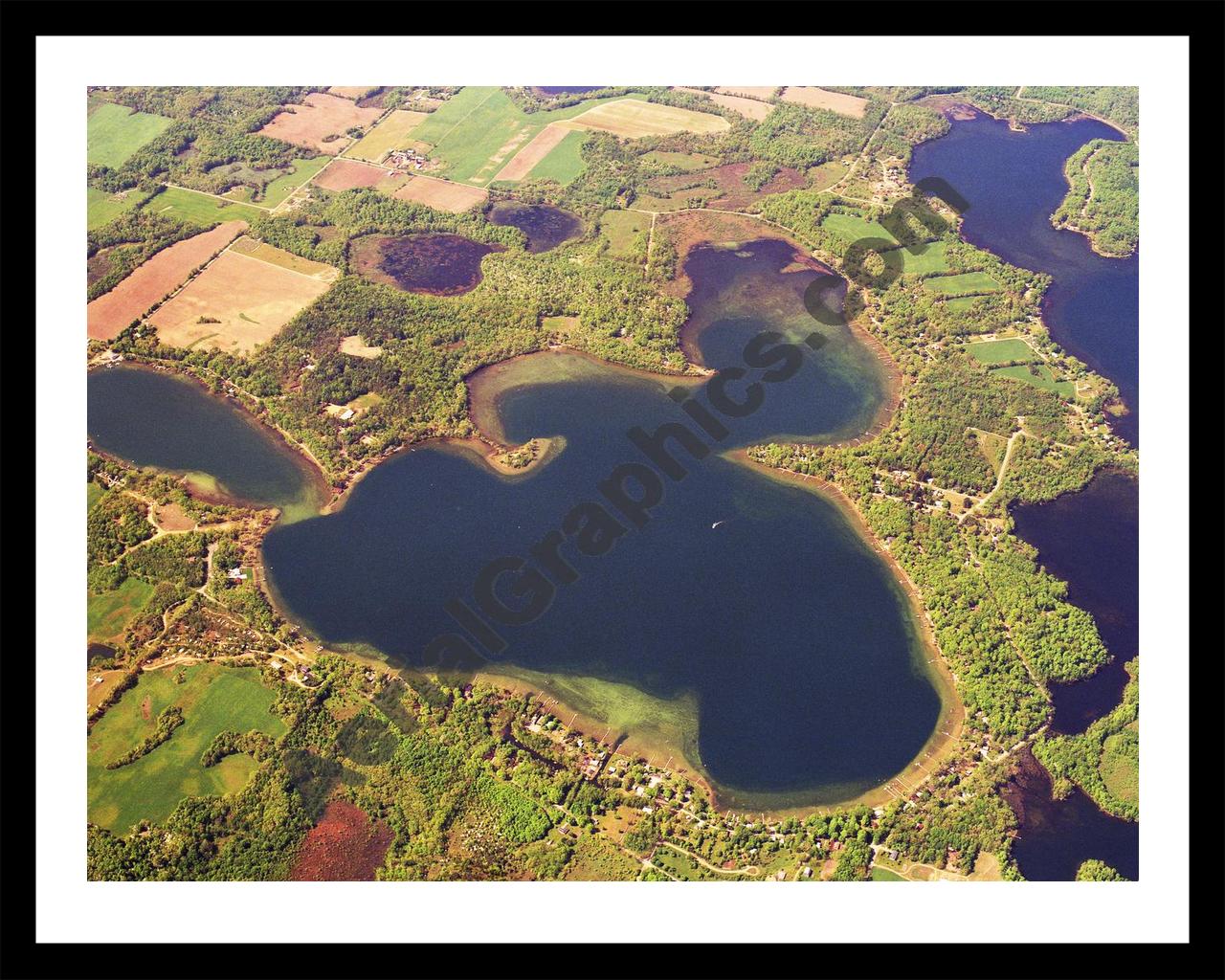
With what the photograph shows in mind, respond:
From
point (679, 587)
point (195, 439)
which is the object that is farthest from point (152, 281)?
point (679, 587)

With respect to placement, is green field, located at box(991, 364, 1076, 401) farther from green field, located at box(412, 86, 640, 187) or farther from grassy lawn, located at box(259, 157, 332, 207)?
grassy lawn, located at box(259, 157, 332, 207)

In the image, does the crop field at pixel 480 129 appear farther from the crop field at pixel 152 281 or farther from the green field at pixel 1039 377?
the green field at pixel 1039 377

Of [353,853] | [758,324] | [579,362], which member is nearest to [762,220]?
[758,324]

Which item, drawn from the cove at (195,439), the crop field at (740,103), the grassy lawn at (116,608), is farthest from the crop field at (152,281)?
the crop field at (740,103)

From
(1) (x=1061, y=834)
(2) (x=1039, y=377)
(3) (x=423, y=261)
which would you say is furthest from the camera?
(3) (x=423, y=261)

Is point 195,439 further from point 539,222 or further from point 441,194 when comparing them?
point 539,222

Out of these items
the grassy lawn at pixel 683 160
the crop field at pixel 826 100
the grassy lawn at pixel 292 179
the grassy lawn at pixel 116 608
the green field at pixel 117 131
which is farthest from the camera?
the crop field at pixel 826 100
